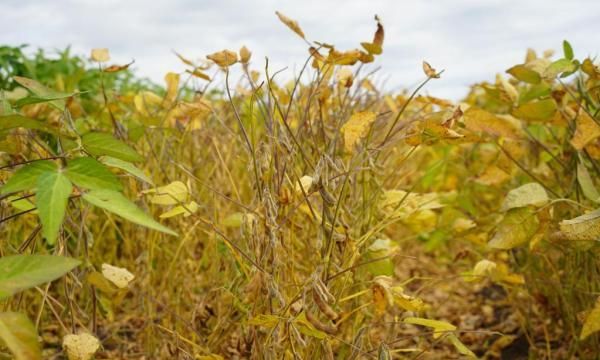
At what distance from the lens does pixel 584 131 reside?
129cm

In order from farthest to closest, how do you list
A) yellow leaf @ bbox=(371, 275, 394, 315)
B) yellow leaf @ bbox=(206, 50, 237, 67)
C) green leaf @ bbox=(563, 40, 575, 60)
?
green leaf @ bbox=(563, 40, 575, 60)
yellow leaf @ bbox=(206, 50, 237, 67)
yellow leaf @ bbox=(371, 275, 394, 315)

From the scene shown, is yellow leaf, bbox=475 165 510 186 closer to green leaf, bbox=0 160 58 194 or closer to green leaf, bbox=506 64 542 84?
green leaf, bbox=506 64 542 84

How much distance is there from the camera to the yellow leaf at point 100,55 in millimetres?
1415

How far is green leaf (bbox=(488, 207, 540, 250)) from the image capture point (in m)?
1.24

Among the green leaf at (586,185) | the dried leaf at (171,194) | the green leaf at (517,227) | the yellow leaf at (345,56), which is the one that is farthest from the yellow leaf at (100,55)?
the green leaf at (586,185)

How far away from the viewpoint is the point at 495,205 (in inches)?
Result: 101

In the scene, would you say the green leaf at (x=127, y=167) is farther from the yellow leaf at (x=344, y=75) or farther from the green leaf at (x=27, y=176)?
the yellow leaf at (x=344, y=75)

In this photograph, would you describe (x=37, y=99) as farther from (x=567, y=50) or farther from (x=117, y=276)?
(x=567, y=50)

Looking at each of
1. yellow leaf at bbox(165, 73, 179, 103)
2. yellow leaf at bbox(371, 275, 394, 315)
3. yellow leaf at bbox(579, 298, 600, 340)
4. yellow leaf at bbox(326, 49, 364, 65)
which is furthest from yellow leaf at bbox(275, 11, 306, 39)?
yellow leaf at bbox(579, 298, 600, 340)

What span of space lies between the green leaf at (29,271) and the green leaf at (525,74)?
3.28 ft

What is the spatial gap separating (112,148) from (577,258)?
1.09m

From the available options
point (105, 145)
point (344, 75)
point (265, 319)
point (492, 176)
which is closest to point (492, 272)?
point (492, 176)

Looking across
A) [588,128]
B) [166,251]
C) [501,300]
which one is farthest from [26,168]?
[501,300]

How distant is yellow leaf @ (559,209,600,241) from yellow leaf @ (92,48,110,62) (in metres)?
0.93
